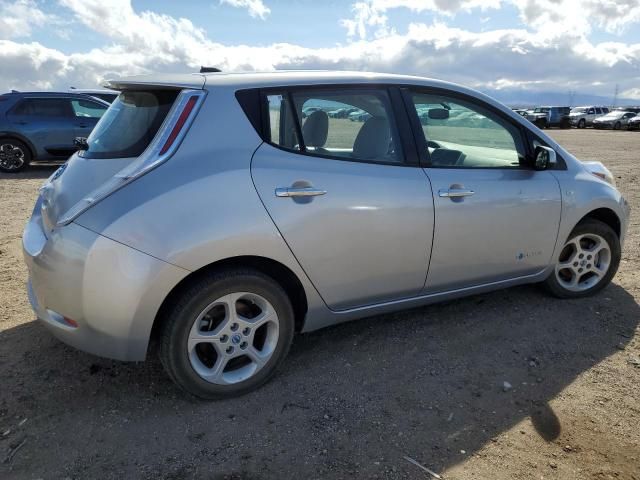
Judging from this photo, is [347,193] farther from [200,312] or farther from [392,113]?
[200,312]

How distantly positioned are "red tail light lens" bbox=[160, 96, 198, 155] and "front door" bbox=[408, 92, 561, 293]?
1373 millimetres

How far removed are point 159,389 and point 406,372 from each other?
1.44 m

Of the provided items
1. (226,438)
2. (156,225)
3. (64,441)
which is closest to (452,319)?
(226,438)

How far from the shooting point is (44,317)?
2666mm

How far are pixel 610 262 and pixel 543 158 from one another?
1241 millimetres

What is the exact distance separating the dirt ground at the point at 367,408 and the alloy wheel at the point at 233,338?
0.58 ft

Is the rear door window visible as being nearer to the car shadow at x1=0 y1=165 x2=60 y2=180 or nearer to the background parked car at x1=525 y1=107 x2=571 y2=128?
the car shadow at x1=0 y1=165 x2=60 y2=180

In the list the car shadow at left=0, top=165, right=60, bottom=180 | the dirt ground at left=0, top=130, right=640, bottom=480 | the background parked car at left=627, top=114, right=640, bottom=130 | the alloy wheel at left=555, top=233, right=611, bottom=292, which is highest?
the alloy wheel at left=555, top=233, right=611, bottom=292

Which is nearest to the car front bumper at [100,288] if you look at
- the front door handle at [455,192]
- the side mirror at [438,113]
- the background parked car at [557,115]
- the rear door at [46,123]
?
the front door handle at [455,192]

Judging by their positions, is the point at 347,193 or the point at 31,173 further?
the point at 31,173

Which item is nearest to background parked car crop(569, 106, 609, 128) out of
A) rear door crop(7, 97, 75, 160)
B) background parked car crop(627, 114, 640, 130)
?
background parked car crop(627, 114, 640, 130)

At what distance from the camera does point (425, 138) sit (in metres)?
3.21

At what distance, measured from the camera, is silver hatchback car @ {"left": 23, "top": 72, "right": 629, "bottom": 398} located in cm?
244

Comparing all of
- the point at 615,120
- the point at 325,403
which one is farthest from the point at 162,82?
the point at 615,120
